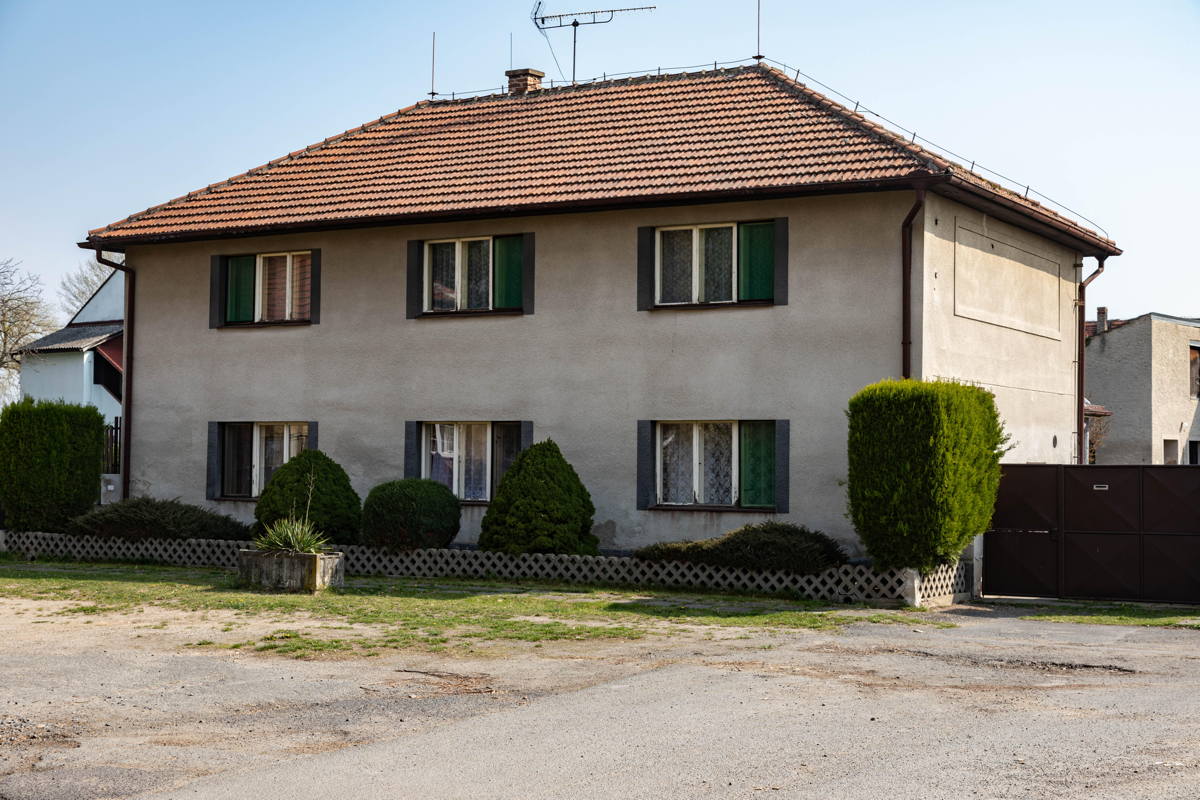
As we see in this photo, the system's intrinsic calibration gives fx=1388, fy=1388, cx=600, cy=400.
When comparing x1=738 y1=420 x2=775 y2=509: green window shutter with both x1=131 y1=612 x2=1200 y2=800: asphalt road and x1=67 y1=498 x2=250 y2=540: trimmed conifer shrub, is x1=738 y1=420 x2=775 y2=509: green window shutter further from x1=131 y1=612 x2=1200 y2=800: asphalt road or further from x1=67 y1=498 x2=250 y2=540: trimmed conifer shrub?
x1=67 y1=498 x2=250 y2=540: trimmed conifer shrub

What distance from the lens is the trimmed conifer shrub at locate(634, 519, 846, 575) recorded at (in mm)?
17375

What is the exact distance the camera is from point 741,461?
64.7 ft

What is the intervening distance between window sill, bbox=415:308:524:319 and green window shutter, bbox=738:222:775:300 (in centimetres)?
354

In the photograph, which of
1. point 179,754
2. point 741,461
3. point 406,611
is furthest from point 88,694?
point 741,461

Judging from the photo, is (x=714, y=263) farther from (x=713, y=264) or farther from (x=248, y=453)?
(x=248, y=453)

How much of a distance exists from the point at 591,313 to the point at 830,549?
5.32 metres

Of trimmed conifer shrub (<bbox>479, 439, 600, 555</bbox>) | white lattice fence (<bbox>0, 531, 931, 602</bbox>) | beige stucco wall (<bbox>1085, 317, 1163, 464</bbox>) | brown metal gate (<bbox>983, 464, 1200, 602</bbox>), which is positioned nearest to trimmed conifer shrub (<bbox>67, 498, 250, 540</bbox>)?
white lattice fence (<bbox>0, 531, 931, 602</bbox>)

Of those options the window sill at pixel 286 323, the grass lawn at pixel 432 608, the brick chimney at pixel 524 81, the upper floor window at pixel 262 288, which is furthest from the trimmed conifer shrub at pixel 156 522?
the brick chimney at pixel 524 81

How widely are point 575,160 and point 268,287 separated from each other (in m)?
5.76

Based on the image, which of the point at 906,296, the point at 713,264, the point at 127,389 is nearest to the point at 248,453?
the point at 127,389

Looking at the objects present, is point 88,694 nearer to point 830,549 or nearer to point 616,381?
point 830,549

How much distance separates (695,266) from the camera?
66.0ft

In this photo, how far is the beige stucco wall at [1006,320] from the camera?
19047mm

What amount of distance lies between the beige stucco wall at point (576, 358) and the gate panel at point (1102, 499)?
2337 millimetres
